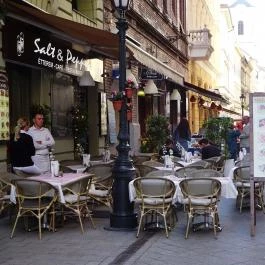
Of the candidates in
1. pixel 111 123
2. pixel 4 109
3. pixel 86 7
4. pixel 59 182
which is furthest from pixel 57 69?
pixel 111 123

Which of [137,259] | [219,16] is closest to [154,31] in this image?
[137,259]

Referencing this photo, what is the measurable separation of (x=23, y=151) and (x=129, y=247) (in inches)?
118

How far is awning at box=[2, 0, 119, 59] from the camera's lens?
1018 centimetres

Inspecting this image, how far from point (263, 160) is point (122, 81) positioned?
248 centimetres

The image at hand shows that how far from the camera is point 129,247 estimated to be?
798cm

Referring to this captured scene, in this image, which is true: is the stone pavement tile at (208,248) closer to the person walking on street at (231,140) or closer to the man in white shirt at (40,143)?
the man in white shirt at (40,143)

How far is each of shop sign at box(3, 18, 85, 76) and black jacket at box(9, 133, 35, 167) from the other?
5.60 feet

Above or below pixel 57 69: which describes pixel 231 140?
below

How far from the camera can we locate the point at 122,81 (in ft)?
30.6

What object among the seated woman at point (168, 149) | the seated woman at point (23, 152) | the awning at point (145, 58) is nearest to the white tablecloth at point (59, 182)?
the seated woman at point (23, 152)

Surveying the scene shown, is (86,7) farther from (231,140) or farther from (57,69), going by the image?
(231,140)

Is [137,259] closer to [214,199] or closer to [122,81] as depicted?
[214,199]

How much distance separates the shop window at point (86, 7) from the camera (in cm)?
1673

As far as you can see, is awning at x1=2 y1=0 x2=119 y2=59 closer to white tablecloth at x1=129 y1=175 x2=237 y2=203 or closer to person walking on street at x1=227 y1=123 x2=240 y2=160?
white tablecloth at x1=129 y1=175 x2=237 y2=203
